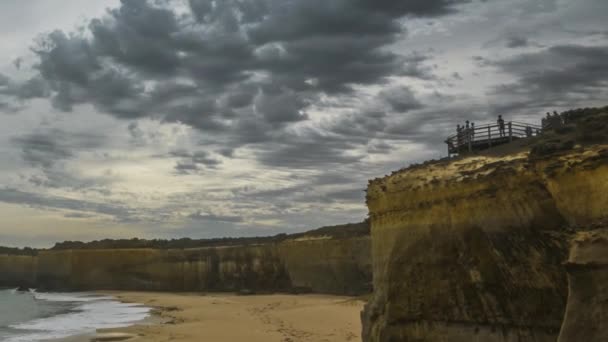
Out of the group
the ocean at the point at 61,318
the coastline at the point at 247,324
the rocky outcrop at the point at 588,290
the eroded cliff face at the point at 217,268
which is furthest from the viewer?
the eroded cliff face at the point at 217,268

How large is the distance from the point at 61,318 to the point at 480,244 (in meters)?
29.4

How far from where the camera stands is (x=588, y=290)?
22.2 ft

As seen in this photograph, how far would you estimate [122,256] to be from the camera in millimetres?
59031

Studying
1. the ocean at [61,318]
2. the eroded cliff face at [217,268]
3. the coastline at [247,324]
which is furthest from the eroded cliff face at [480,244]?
the eroded cliff face at [217,268]

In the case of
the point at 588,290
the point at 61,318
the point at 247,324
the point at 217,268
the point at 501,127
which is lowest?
the point at 61,318

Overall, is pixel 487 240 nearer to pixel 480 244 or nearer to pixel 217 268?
pixel 480 244

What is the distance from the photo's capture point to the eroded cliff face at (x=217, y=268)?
138ft

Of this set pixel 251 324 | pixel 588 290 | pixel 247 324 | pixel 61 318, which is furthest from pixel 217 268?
pixel 588 290

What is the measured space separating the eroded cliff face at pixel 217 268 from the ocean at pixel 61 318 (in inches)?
361

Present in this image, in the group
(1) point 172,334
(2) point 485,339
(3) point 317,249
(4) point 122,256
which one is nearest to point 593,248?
(2) point 485,339

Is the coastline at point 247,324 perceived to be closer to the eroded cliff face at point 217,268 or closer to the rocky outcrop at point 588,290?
the eroded cliff face at point 217,268

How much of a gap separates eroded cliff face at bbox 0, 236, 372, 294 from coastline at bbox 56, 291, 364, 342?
6085 millimetres

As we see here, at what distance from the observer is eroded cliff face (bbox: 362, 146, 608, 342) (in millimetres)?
8938

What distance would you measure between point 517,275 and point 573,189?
214cm
